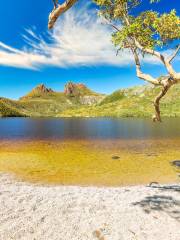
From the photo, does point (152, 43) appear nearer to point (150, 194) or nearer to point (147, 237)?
point (147, 237)

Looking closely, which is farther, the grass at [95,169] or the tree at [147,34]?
the grass at [95,169]

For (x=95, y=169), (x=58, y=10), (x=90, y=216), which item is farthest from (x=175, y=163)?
(x=58, y=10)

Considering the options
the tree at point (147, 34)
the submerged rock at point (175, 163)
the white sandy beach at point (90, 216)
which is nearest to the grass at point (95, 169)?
the submerged rock at point (175, 163)

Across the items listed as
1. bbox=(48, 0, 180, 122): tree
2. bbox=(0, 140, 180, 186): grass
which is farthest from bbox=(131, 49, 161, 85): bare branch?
bbox=(0, 140, 180, 186): grass

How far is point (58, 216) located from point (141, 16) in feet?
44.0

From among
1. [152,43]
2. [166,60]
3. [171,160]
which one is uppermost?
[152,43]

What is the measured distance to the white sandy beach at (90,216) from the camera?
14234 millimetres

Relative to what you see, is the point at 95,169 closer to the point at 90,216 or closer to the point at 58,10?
the point at 90,216

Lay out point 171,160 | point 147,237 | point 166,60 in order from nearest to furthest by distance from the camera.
→ point 166,60 < point 147,237 < point 171,160

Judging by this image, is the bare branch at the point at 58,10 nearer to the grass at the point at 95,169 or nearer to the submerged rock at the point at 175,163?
the grass at the point at 95,169

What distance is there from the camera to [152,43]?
1505 centimetres

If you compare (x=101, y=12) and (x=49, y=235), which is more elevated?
(x=101, y=12)

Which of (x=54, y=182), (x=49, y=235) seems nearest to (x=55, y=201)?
(x=49, y=235)

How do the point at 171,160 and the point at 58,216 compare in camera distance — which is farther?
the point at 171,160
